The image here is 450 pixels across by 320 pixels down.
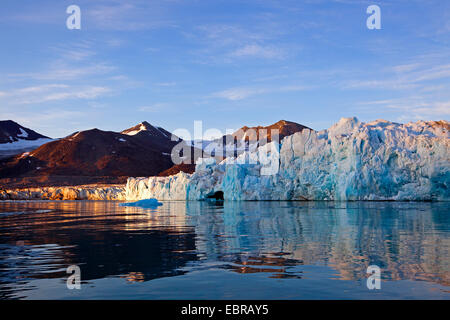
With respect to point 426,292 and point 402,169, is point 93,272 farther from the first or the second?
point 402,169

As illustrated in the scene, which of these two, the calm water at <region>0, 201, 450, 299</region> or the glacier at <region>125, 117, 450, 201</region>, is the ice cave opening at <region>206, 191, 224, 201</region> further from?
the calm water at <region>0, 201, 450, 299</region>

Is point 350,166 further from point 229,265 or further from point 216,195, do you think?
point 229,265

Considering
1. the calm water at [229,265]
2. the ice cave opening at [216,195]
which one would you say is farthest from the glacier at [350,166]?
the calm water at [229,265]

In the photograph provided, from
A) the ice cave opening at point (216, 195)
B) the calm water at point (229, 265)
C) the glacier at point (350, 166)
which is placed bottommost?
the ice cave opening at point (216, 195)

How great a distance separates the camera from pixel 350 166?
49.4 metres

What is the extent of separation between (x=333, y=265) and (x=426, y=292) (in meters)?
2.89

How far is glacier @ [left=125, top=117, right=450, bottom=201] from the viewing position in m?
45.9

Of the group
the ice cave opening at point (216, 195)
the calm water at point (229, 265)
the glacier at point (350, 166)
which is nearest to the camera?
the calm water at point (229, 265)

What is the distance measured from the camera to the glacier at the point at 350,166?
151 ft

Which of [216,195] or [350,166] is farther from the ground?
[350,166]

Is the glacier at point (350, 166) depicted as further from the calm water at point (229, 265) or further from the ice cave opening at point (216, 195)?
the calm water at point (229, 265)

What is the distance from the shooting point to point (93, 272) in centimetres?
955

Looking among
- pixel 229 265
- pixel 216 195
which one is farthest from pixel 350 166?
pixel 229 265

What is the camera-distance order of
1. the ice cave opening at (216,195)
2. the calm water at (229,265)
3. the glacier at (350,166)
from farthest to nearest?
the ice cave opening at (216,195) → the glacier at (350,166) → the calm water at (229,265)
